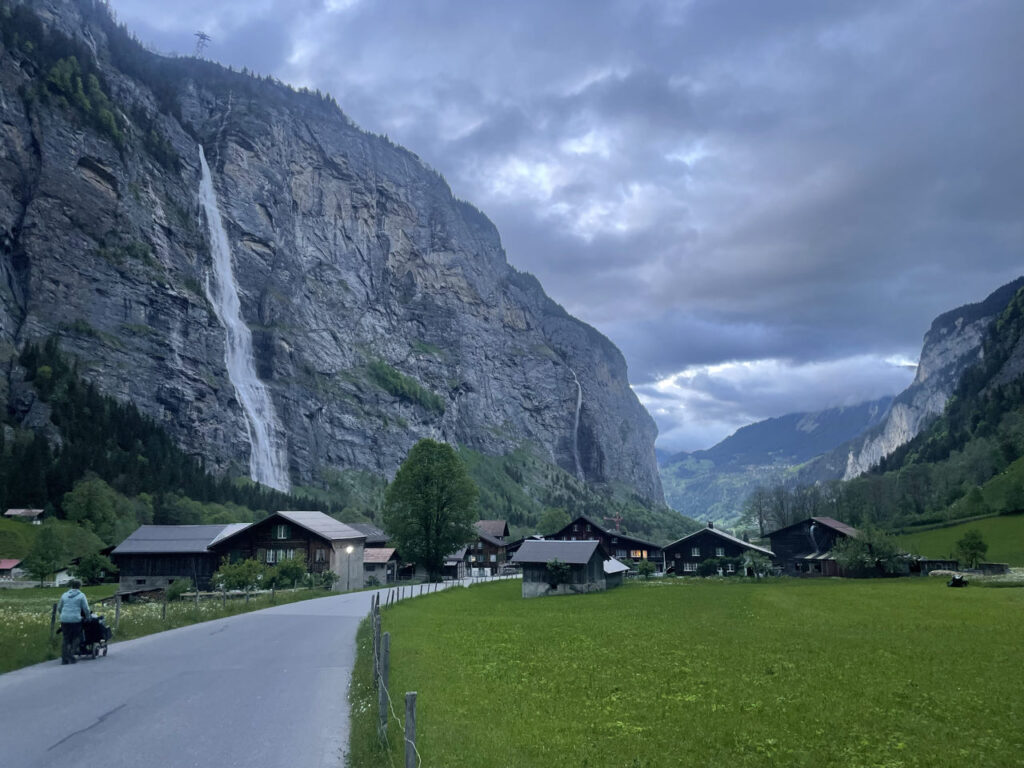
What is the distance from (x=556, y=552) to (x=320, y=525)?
109 ft

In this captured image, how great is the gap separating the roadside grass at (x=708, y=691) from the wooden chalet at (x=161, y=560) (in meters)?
51.8

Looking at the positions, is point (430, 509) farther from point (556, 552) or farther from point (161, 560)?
point (161, 560)

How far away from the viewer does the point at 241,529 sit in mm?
80250

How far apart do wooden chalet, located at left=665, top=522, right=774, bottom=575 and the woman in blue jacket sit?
89.5m

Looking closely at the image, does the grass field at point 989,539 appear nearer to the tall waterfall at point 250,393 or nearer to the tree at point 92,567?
the tree at point 92,567

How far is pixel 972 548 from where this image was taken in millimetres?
77562

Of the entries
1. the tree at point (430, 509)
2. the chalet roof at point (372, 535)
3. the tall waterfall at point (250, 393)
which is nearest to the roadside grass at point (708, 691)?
the tree at point (430, 509)

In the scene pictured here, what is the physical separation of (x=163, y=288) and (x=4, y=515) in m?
82.4

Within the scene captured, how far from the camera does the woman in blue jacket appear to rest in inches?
832

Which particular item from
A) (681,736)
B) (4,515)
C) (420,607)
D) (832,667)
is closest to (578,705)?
(681,736)

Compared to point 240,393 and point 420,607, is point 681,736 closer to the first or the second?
point 420,607

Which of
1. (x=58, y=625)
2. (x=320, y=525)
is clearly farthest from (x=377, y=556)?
(x=58, y=625)

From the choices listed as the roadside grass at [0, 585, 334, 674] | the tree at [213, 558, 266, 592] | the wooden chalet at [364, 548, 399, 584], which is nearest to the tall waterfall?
the wooden chalet at [364, 548, 399, 584]

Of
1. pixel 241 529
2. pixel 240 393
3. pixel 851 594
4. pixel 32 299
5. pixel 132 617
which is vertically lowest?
pixel 851 594
